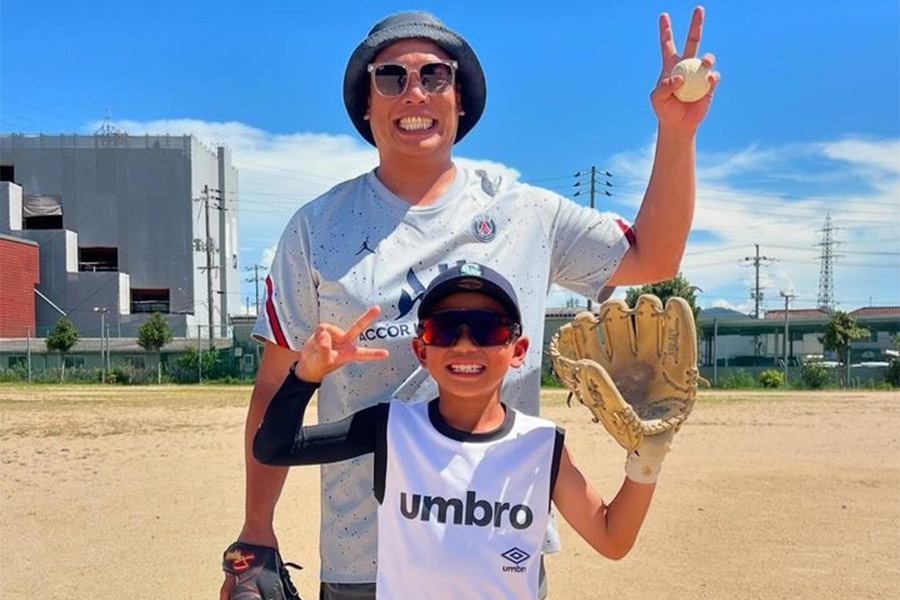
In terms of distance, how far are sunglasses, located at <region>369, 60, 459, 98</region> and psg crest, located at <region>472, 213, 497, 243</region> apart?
37 centimetres

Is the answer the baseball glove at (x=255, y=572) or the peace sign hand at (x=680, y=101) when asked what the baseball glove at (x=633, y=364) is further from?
the baseball glove at (x=255, y=572)

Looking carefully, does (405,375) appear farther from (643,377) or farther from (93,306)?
(93,306)

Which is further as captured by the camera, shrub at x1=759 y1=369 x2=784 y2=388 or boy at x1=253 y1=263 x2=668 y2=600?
shrub at x1=759 y1=369 x2=784 y2=388

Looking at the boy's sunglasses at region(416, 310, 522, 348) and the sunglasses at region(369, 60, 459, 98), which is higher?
the sunglasses at region(369, 60, 459, 98)

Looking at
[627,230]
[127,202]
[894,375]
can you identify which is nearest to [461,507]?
[627,230]

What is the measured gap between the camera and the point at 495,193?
7.23ft

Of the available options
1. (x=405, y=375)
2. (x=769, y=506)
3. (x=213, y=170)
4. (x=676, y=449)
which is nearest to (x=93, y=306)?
(x=213, y=170)

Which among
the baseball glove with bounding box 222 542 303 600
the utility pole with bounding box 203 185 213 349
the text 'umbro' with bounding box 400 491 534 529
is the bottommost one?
the baseball glove with bounding box 222 542 303 600

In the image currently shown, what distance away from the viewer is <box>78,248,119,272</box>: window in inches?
2306

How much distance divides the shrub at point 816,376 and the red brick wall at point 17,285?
148ft

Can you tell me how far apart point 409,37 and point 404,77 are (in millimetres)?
120

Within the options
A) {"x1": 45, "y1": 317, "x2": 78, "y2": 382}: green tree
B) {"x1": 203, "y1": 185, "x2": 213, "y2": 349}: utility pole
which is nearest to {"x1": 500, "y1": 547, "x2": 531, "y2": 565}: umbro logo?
{"x1": 45, "y1": 317, "x2": 78, "y2": 382}: green tree

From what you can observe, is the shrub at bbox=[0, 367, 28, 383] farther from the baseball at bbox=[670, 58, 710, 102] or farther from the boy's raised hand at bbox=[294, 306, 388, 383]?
the baseball at bbox=[670, 58, 710, 102]

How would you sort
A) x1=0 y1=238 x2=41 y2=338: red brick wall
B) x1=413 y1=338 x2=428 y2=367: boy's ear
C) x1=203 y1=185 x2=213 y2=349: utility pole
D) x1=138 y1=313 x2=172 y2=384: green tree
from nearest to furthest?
x1=413 y1=338 x2=428 y2=367: boy's ear < x1=138 y1=313 x2=172 y2=384: green tree < x1=0 y1=238 x2=41 y2=338: red brick wall < x1=203 y1=185 x2=213 y2=349: utility pole
